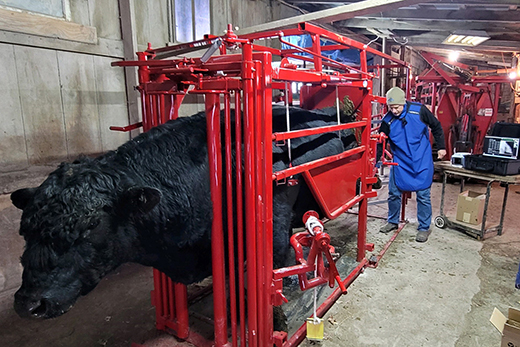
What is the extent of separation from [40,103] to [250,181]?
225 cm

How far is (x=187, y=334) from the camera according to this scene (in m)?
2.40

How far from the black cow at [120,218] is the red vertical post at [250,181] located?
269mm

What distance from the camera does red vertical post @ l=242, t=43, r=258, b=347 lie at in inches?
65.5

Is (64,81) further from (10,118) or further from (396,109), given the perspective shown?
(396,109)

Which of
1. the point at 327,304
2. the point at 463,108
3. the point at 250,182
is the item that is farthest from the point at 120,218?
the point at 463,108

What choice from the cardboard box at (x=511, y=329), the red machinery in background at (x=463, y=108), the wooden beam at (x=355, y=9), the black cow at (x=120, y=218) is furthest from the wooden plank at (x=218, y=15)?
the red machinery in background at (x=463, y=108)

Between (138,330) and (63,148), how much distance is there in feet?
5.62

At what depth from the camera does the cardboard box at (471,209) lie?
4.20 m

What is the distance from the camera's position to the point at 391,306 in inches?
111

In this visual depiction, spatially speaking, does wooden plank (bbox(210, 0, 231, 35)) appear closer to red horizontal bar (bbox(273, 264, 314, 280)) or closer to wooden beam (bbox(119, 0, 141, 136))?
wooden beam (bbox(119, 0, 141, 136))

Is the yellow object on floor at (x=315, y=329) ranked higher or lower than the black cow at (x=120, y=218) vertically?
lower

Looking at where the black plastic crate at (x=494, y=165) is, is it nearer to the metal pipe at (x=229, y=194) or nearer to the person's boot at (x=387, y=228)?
the person's boot at (x=387, y=228)

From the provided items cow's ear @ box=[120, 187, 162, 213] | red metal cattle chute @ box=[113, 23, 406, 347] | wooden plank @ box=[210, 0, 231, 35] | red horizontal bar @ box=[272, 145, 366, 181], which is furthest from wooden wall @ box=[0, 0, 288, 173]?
red horizontal bar @ box=[272, 145, 366, 181]

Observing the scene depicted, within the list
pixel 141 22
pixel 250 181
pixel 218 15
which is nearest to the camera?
pixel 250 181
